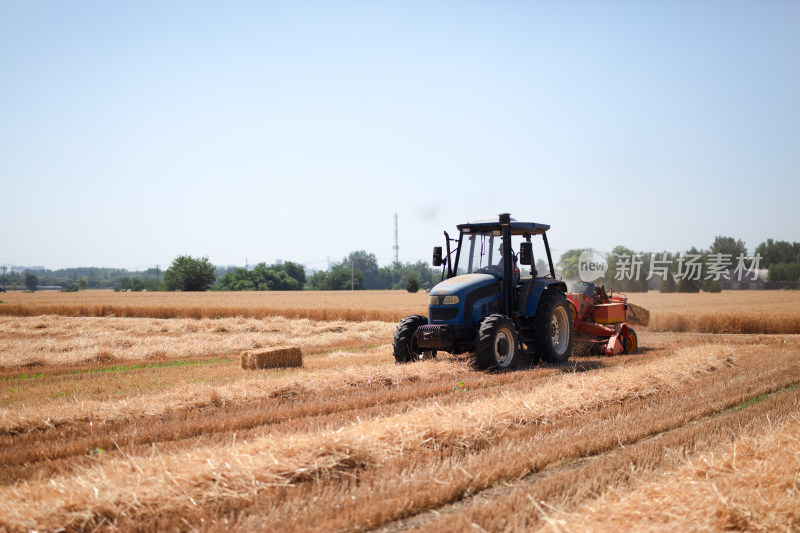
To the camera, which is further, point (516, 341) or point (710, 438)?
point (516, 341)

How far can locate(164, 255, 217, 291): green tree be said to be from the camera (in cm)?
7525

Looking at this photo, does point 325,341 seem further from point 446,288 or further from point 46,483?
point 46,483

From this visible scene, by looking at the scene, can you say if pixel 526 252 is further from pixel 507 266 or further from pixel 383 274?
pixel 383 274

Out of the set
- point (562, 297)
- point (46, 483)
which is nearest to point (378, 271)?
point (562, 297)

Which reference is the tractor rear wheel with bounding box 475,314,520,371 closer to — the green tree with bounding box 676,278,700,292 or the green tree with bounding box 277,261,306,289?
the green tree with bounding box 676,278,700,292

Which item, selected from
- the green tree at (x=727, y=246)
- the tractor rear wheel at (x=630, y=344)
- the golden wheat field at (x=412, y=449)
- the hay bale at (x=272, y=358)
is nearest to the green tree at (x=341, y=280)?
the green tree at (x=727, y=246)

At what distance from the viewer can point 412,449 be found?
5.38 metres

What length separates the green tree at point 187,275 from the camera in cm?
7525

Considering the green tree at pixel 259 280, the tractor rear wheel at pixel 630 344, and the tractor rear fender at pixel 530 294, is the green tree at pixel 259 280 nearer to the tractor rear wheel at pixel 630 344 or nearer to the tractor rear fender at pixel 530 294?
the tractor rear wheel at pixel 630 344

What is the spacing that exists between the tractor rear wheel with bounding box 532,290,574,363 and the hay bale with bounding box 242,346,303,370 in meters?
4.42

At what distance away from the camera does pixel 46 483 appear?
4.55 m

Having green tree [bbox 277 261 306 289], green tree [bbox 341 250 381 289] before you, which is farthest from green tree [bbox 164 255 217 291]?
green tree [bbox 341 250 381 289]

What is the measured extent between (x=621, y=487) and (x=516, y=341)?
6.37 m

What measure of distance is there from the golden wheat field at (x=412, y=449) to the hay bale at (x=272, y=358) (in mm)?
278
